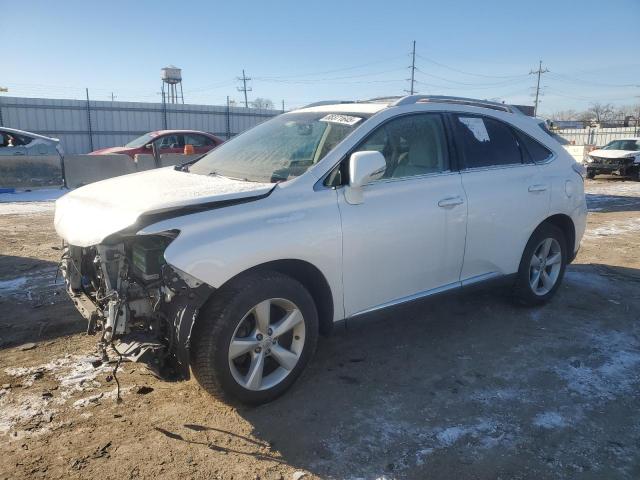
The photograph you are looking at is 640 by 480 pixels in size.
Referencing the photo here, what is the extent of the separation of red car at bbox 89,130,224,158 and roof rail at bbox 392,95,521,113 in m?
11.1

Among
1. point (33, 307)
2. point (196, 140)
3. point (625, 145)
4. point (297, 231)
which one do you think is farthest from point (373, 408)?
point (625, 145)

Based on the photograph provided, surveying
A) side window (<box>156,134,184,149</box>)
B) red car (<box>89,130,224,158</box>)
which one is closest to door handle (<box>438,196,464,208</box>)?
red car (<box>89,130,224,158</box>)

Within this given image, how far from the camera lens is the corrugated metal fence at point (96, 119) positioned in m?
20.4

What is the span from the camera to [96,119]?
22078 millimetres

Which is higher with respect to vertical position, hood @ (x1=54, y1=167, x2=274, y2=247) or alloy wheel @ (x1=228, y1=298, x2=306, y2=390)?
hood @ (x1=54, y1=167, x2=274, y2=247)

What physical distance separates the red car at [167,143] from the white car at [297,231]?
1151 cm

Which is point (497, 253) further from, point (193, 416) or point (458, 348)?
point (193, 416)

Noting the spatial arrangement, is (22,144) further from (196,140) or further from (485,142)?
(485,142)

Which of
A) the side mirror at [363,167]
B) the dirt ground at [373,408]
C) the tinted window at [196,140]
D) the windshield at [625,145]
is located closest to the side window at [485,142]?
the side mirror at [363,167]

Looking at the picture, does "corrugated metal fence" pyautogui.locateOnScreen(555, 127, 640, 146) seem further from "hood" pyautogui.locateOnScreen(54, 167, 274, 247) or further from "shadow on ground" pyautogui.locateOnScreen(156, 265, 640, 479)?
"hood" pyautogui.locateOnScreen(54, 167, 274, 247)

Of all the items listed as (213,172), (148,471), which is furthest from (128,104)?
(148,471)

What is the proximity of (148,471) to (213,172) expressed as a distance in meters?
2.11

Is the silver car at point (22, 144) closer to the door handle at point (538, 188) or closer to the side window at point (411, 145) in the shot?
the side window at point (411, 145)

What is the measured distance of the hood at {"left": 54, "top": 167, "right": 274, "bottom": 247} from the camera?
2785 millimetres
